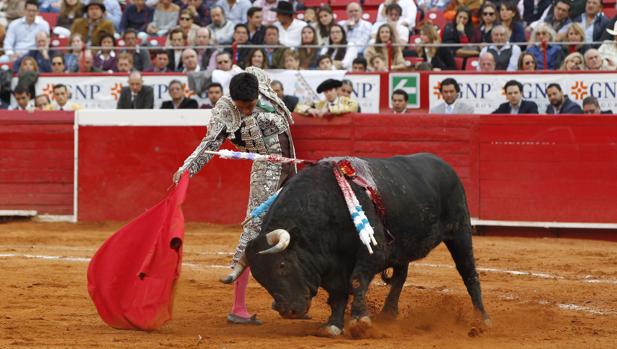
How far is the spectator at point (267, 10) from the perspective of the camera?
14410 millimetres

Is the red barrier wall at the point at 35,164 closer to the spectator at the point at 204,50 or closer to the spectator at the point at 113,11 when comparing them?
the spectator at the point at 204,50

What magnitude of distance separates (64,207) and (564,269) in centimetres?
612

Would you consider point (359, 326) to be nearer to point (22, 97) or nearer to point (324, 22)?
point (324, 22)

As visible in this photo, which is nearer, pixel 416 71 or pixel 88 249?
pixel 88 249

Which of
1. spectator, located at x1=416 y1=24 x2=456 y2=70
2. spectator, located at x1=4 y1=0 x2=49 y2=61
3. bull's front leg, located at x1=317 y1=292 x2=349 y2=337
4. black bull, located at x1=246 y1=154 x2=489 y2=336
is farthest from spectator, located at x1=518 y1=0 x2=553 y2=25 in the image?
bull's front leg, located at x1=317 y1=292 x2=349 y2=337

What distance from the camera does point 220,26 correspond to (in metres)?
14.2

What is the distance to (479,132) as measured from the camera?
1158 centimetres

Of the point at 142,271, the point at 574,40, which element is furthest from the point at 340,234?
the point at 574,40

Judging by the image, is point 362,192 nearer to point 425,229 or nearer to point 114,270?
point 425,229

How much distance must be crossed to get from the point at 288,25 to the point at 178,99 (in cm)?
190

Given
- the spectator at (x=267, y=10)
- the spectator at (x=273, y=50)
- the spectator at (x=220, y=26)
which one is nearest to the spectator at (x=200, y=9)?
the spectator at (x=220, y=26)

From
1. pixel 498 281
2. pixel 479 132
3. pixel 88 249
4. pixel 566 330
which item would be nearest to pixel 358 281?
pixel 566 330

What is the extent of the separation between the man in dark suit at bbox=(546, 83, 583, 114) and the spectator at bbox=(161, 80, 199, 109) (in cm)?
394

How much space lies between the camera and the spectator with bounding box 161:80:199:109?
41.2 feet
